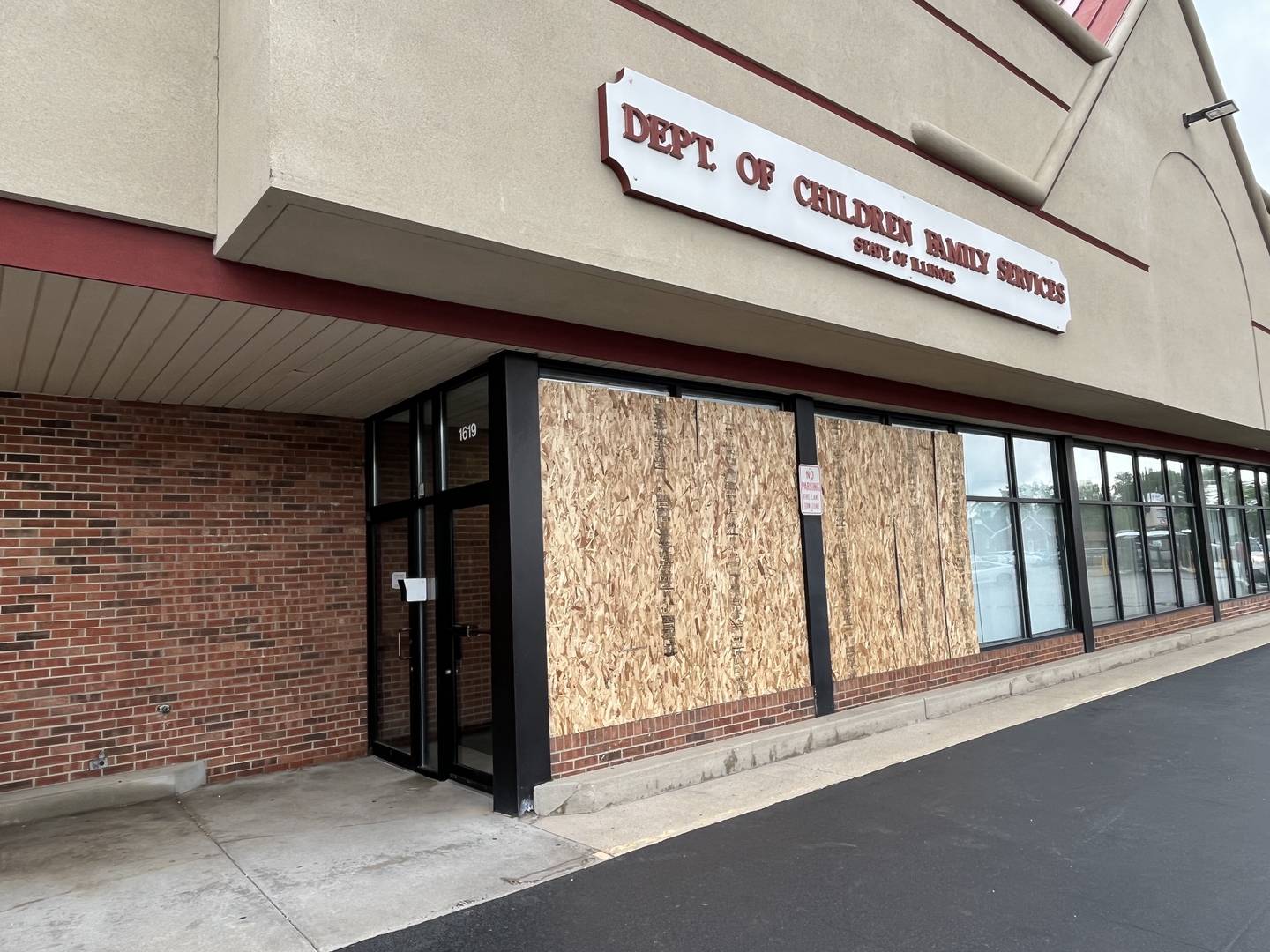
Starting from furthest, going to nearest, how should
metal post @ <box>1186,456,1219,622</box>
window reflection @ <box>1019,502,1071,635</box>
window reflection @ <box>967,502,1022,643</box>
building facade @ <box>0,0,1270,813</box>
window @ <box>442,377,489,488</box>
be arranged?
metal post @ <box>1186,456,1219,622</box> → window reflection @ <box>1019,502,1071,635</box> → window reflection @ <box>967,502,1022,643</box> → window @ <box>442,377,489,488</box> → building facade @ <box>0,0,1270,813</box>

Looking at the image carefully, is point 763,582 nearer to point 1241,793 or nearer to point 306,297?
point 1241,793

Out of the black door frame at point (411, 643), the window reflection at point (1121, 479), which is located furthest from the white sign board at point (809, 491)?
the window reflection at point (1121, 479)

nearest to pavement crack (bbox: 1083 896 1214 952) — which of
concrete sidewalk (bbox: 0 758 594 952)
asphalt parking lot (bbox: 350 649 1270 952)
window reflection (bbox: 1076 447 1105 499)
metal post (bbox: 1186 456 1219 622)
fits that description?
asphalt parking lot (bbox: 350 649 1270 952)

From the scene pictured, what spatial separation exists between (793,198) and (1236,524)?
16.3 meters

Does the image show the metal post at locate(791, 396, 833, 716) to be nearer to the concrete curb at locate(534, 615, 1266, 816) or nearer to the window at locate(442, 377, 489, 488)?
the concrete curb at locate(534, 615, 1266, 816)

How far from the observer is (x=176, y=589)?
271 inches

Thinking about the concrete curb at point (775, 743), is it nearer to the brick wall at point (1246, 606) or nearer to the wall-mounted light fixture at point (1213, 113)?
the brick wall at point (1246, 606)

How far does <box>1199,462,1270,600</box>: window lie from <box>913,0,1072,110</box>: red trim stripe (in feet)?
31.4

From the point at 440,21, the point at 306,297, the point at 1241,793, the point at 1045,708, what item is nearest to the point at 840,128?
the point at 440,21

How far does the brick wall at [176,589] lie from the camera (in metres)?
6.24

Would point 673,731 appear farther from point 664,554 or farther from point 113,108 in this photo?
point 113,108

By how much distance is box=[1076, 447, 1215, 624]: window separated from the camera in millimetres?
12867

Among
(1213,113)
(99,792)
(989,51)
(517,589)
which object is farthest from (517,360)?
(1213,113)

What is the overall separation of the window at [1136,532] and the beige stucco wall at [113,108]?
12.2 m
